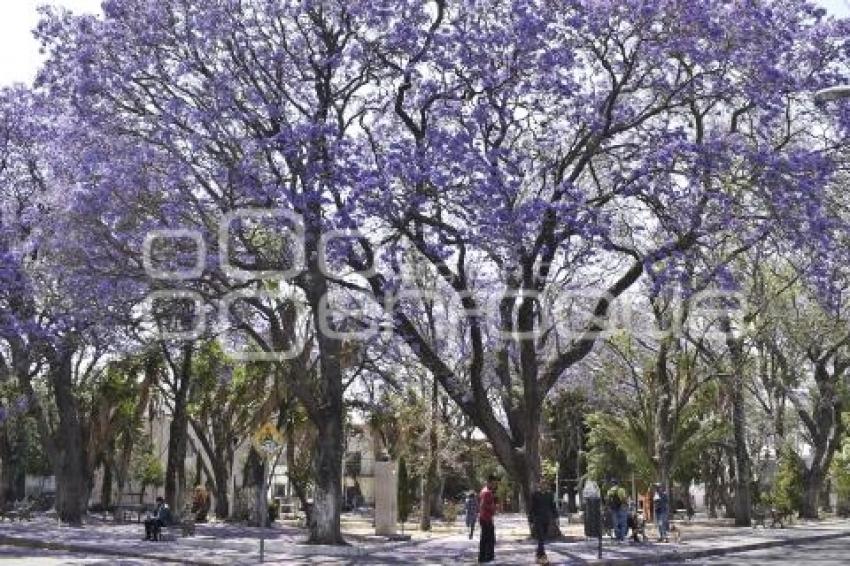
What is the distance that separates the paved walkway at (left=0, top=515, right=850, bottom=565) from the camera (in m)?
22.1

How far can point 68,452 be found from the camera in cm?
3334

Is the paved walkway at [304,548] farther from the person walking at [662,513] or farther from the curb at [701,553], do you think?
the person walking at [662,513]

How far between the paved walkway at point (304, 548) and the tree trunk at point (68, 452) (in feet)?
5.90

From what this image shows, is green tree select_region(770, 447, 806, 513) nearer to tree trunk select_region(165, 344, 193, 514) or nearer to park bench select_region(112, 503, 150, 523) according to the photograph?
tree trunk select_region(165, 344, 193, 514)

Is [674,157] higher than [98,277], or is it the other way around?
[674,157]

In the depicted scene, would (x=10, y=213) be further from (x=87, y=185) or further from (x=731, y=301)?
(x=731, y=301)

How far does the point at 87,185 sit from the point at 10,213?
880 centimetres

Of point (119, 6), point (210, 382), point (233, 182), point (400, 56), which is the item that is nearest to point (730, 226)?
point (400, 56)

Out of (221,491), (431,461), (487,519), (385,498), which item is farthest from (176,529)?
(487,519)

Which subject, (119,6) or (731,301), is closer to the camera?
(119,6)

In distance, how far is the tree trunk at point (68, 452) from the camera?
32.9 meters

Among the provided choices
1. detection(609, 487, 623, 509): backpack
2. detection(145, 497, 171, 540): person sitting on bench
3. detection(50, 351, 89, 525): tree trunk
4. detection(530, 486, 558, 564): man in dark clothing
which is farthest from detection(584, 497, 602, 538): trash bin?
detection(50, 351, 89, 525): tree trunk

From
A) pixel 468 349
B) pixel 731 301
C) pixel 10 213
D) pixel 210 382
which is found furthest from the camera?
pixel 210 382

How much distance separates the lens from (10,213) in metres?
29.2
